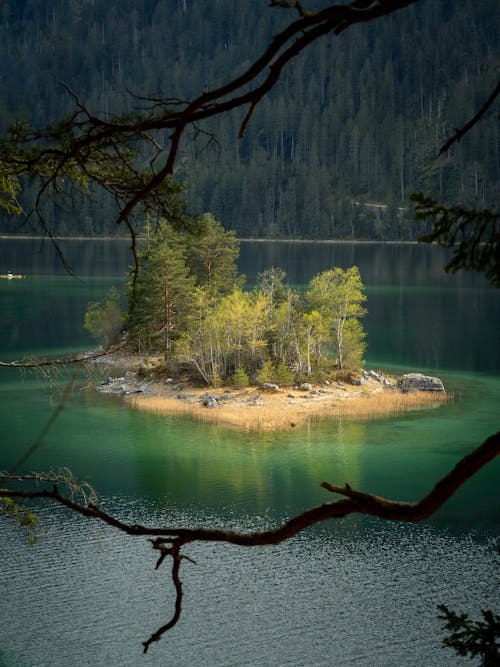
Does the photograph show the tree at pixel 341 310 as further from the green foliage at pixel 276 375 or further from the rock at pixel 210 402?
the rock at pixel 210 402

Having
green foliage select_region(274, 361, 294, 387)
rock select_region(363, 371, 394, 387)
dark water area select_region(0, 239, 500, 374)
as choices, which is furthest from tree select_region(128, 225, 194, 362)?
rock select_region(363, 371, 394, 387)

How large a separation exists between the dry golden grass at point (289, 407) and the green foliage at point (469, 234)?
27836mm

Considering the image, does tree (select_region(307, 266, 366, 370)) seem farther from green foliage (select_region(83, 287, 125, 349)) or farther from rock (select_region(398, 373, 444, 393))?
green foliage (select_region(83, 287, 125, 349))

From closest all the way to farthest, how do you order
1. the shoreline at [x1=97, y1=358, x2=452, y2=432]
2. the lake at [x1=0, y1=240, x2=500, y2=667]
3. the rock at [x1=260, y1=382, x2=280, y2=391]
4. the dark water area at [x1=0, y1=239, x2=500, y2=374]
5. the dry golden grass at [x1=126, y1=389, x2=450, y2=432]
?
the lake at [x1=0, y1=240, x2=500, y2=667] < the dry golden grass at [x1=126, y1=389, x2=450, y2=432] < the shoreline at [x1=97, y1=358, x2=452, y2=432] < the rock at [x1=260, y1=382, x2=280, y2=391] < the dark water area at [x1=0, y1=239, x2=500, y2=374]

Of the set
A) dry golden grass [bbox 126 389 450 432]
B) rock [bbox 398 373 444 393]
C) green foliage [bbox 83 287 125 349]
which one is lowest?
dry golden grass [bbox 126 389 450 432]

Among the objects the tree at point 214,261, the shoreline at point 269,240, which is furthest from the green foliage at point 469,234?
the shoreline at point 269,240

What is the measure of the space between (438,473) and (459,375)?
1615 centimetres

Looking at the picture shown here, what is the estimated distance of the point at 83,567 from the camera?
19.3m

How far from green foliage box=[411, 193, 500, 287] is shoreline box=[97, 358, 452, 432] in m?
27.7

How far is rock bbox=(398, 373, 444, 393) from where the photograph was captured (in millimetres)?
37406

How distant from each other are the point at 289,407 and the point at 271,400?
3.82 ft

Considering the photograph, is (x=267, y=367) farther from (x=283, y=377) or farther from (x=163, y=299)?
(x=163, y=299)

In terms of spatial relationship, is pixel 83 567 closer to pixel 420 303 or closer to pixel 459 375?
pixel 459 375

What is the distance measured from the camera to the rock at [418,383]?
3741 centimetres
